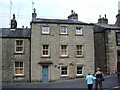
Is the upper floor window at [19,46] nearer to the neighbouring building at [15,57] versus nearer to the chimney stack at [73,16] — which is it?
the neighbouring building at [15,57]

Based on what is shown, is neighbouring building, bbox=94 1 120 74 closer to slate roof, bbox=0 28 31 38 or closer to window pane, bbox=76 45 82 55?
window pane, bbox=76 45 82 55

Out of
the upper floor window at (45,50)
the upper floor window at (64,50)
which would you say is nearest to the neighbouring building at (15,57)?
the upper floor window at (45,50)

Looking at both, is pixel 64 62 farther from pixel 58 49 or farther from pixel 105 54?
pixel 105 54

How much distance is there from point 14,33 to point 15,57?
3.76 metres

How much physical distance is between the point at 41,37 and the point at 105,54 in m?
9.59

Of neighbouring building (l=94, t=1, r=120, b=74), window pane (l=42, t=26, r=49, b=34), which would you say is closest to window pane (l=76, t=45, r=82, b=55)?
neighbouring building (l=94, t=1, r=120, b=74)

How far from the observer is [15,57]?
2938cm

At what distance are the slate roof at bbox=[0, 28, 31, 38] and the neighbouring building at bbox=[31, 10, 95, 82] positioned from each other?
1780 millimetres

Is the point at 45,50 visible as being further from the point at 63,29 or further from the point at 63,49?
the point at 63,29

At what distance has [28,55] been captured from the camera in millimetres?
29688

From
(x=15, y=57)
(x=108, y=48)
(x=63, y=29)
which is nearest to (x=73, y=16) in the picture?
(x=63, y=29)

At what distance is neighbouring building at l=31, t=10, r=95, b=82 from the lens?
2902cm

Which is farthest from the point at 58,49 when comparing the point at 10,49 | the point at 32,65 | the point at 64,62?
the point at 10,49

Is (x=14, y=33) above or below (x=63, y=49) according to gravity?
above
